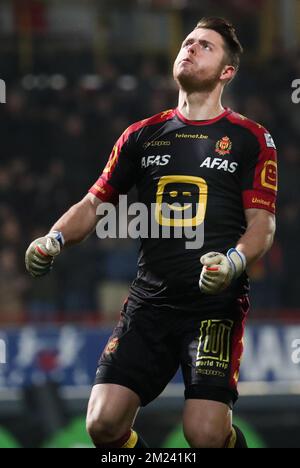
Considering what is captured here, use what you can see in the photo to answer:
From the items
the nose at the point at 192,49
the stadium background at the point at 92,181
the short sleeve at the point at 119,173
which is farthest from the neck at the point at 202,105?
the stadium background at the point at 92,181

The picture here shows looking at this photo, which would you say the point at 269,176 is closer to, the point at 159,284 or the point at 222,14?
the point at 159,284

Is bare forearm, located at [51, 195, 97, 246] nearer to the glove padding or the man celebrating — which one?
the man celebrating

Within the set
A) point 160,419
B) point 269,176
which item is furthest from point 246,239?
point 160,419

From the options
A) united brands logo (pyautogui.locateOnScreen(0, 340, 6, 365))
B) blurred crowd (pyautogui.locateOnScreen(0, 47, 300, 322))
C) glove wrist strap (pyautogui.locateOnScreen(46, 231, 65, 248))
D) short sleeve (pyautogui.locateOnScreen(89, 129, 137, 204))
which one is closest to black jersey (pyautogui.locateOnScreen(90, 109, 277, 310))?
short sleeve (pyautogui.locateOnScreen(89, 129, 137, 204))

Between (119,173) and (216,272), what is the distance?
1.03 metres

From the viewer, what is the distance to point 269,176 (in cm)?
569

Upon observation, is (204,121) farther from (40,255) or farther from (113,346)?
(113,346)

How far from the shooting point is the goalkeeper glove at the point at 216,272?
5207 mm

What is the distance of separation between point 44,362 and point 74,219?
4327 millimetres

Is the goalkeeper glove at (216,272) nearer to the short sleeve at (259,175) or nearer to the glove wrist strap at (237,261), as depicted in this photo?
the glove wrist strap at (237,261)

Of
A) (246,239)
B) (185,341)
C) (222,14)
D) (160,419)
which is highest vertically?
(222,14)

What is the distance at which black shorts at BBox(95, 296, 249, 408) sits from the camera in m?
5.53

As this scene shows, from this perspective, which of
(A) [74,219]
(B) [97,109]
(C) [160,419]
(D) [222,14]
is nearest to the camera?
(A) [74,219]

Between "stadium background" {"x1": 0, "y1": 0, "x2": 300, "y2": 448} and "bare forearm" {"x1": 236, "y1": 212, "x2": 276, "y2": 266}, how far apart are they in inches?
138
